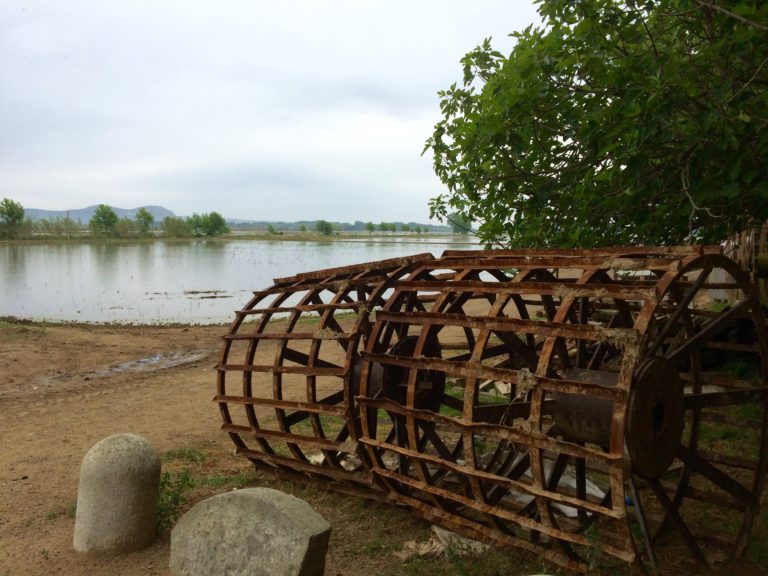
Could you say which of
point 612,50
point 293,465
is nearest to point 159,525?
point 293,465

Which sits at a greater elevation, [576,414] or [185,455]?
[576,414]

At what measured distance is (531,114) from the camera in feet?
21.7

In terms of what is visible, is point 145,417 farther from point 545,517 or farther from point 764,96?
point 764,96

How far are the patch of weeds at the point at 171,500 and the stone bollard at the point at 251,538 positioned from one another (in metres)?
1.37

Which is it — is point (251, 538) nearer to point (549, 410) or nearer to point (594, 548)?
point (594, 548)

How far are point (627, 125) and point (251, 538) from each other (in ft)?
13.9

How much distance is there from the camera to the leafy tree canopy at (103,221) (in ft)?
Answer: 287

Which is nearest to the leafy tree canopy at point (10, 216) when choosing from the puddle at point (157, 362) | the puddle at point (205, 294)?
the puddle at point (205, 294)

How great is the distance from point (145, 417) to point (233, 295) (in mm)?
20443

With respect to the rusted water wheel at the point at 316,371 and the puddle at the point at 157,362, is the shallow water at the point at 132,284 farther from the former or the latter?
the rusted water wheel at the point at 316,371

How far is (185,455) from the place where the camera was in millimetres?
7812

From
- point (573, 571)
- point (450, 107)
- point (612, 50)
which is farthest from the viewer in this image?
point (450, 107)

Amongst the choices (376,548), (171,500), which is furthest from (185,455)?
(376,548)

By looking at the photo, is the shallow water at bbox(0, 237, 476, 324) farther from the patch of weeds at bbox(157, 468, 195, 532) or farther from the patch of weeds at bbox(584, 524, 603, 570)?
the patch of weeds at bbox(584, 524, 603, 570)
